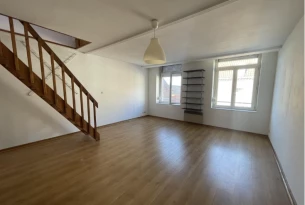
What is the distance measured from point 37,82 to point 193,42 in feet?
11.6

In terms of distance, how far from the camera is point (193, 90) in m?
5.56

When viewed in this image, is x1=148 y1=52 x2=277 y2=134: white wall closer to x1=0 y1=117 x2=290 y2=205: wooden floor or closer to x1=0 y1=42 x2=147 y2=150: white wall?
x1=0 y1=117 x2=290 y2=205: wooden floor

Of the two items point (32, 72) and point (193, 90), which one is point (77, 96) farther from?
point (193, 90)

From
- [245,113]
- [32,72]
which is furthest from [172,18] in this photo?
[245,113]

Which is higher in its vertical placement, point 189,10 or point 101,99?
point 189,10

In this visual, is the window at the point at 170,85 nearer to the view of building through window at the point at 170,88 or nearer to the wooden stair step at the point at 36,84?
the view of building through window at the point at 170,88

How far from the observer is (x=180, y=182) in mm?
2068

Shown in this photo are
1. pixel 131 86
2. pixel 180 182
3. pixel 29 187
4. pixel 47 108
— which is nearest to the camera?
pixel 29 187

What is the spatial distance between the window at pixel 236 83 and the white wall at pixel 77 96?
3.43 m

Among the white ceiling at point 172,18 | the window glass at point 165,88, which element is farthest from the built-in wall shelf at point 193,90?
the white ceiling at point 172,18

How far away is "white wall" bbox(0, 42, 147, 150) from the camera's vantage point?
9.98 feet

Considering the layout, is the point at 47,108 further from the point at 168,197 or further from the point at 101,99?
the point at 168,197

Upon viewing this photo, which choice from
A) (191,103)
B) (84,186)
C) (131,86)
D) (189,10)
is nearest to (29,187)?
(84,186)

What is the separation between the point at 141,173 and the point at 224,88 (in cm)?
418
